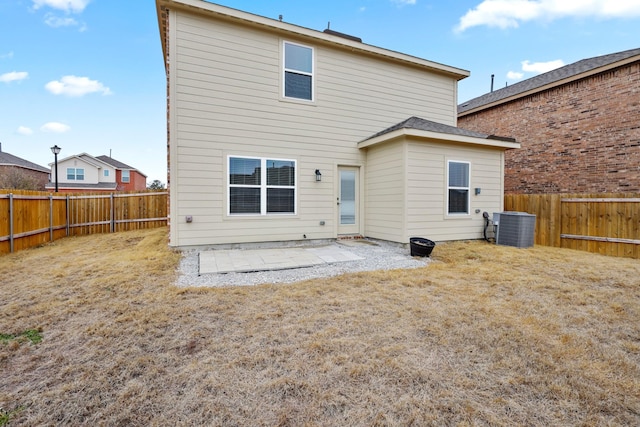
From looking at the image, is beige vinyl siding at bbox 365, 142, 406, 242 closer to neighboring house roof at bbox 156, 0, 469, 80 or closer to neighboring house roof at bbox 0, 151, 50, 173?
neighboring house roof at bbox 156, 0, 469, 80

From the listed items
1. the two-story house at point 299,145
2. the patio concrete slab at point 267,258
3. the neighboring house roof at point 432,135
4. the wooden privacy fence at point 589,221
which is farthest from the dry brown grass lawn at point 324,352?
the neighboring house roof at point 432,135

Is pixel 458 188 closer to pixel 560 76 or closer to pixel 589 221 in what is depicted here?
pixel 589 221

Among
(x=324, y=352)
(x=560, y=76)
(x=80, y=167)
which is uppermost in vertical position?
(x=560, y=76)

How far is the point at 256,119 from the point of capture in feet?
23.2

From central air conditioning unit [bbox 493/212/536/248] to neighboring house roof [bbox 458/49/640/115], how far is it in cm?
578

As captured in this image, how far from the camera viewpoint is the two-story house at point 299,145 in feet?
21.3

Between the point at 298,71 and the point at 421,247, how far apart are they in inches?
206

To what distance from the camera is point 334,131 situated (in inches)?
308

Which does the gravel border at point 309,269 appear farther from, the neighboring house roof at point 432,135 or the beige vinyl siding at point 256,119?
the neighboring house roof at point 432,135

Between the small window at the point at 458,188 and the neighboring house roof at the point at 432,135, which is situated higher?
the neighboring house roof at the point at 432,135

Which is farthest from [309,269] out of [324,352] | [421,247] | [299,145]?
[299,145]

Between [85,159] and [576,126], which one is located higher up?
[85,159]

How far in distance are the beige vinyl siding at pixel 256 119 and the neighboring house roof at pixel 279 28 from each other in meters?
0.18

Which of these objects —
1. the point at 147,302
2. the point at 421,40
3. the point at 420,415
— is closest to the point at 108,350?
the point at 147,302
